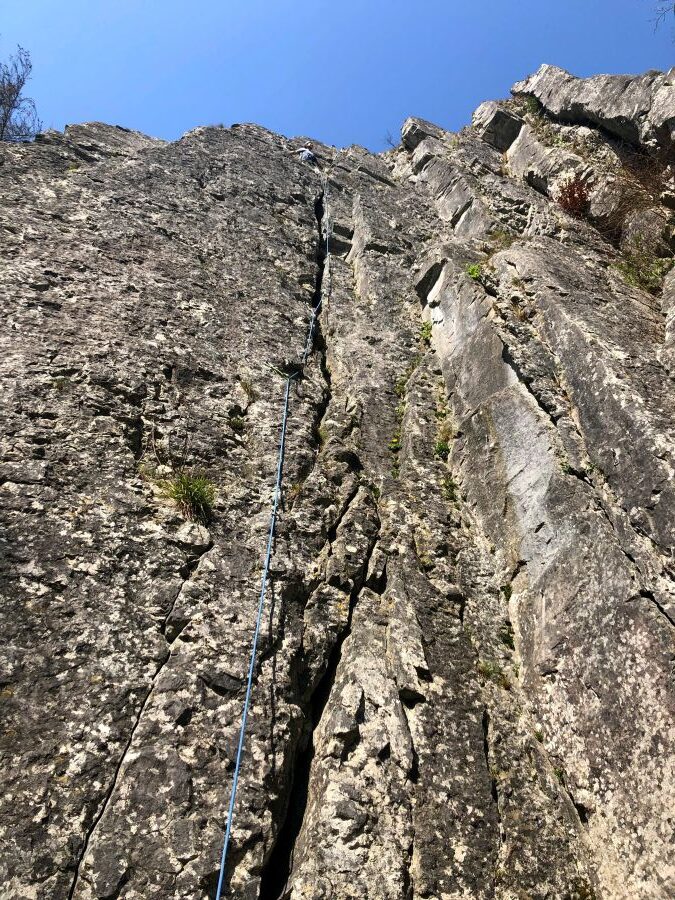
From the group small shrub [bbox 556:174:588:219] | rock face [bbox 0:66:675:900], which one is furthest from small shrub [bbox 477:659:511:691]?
small shrub [bbox 556:174:588:219]

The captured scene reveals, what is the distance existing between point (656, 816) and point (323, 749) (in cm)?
274

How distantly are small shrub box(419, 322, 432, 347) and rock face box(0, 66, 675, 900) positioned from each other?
3 centimetres

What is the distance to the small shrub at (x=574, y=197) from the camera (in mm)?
13656

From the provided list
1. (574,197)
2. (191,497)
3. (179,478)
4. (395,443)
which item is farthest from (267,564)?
(574,197)

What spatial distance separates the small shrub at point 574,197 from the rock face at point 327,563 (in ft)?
10.3

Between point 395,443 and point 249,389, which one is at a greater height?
point 249,389

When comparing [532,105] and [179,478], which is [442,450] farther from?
[532,105]

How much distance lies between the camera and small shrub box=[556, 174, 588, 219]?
13.7 m

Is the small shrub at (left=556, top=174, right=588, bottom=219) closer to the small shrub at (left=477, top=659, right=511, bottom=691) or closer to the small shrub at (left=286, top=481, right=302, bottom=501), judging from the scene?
the small shrub at (left=286, top=481, right=302, bottom=501)

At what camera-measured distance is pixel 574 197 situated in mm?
13875

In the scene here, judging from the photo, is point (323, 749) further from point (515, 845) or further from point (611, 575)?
point (611, 575)

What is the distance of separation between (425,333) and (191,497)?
6.13 metres

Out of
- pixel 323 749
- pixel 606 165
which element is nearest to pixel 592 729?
pixel 323 749

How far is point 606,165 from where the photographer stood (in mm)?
14297
